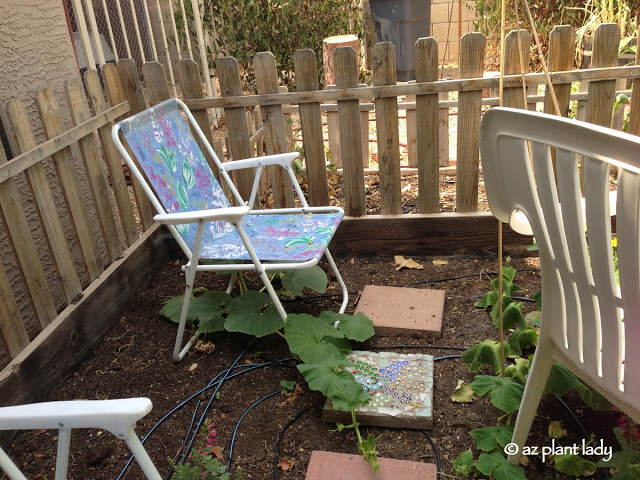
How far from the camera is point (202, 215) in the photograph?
230 centimetres

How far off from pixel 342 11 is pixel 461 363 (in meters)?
5.17

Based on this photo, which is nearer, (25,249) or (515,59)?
(25,249)

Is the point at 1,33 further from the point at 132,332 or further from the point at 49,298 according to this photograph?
the point at 132,332

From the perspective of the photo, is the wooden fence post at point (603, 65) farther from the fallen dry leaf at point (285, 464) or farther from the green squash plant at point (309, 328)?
the fallen dry leaf at point (285, 464)

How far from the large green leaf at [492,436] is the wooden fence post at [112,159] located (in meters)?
2.26

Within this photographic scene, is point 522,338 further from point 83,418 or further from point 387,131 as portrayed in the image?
point 83,418

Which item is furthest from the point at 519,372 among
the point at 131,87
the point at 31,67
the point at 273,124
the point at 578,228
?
the point at 31,67

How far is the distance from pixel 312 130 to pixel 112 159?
1136mm

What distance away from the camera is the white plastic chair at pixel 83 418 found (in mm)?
1154

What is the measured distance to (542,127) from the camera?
127cm

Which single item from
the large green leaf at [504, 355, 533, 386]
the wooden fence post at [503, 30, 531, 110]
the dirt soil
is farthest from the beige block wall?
the wooden fence post at [503, 30, 531, 110]

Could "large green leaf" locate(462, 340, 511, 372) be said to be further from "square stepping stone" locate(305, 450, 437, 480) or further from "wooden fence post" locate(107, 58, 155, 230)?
"wooden fence post" locate(107, 58, 155, 230)

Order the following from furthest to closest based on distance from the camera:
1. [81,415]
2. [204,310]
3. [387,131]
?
[387,131] < [204,310] < [81,415]

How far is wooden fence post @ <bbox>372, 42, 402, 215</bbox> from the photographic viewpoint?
309cm
